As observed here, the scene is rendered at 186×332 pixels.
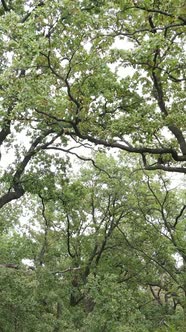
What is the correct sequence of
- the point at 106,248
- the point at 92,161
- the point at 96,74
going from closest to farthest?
1. the point at 96,74
2. the point at 92,161
3. the point at 106,248

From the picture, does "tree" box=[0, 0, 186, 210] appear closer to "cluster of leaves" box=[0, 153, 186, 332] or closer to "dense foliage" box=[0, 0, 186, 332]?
"dense foliage" box=[0, 0, 186, 332]

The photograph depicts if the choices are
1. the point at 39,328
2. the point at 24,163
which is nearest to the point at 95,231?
the point at 39,328

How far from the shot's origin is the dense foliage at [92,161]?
30.7 ft

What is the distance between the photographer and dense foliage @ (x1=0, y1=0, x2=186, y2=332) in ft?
30.7

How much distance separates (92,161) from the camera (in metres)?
13.7

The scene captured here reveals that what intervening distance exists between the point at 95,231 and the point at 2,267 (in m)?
7.81

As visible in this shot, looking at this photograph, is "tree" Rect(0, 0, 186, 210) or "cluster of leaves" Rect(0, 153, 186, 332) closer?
"tree" Rect(0, 0, 186, 210)

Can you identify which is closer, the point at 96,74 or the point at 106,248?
the point at 96,74

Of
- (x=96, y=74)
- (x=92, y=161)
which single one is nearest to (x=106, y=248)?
(x=92, y=161)

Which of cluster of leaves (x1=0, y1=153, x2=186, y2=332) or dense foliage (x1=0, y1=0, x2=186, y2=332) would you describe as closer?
dense foliage (x1=0, y1=0, x2=186, y2=332)

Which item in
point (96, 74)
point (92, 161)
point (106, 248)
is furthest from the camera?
point (106, 248)

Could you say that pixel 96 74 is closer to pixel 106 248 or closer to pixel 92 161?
pixel 92 161

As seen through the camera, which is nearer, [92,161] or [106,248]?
[92,161]

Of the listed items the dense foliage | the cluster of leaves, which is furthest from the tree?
the cluster of leaves
